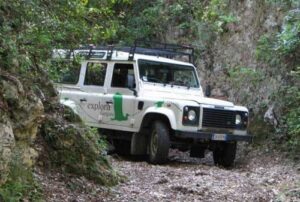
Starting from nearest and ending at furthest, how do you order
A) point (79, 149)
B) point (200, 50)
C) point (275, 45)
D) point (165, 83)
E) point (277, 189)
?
1. point (79, 149)
2. point (277, 189)
3. point (165, 83)
4. point (275, 45)
5. point (200, 50)

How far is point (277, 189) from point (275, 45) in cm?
439

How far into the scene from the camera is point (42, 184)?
534cm

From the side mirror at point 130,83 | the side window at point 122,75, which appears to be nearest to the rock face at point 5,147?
the side mirror at point 130,83

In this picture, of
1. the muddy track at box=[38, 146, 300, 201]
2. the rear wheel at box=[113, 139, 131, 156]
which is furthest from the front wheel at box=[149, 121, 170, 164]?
the rear wheel at box=[113, 139, 131, 156]

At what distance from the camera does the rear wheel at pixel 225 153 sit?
9414mm

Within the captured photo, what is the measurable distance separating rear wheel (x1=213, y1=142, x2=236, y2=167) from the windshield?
4.36 feet

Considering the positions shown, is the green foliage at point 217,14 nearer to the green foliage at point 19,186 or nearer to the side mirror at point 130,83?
the side mirror at point 130,83

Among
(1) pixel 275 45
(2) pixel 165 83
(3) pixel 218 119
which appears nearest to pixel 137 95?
(2) pixel 165 83

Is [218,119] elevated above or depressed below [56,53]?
below

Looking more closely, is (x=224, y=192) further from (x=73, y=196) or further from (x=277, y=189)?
(x=73, y=196)

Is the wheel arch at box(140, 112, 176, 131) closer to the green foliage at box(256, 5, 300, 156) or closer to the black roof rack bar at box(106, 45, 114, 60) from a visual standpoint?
the black roof rack bar at box(106, 45, 114, 60)

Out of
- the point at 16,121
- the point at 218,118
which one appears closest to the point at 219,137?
the point at 218,118

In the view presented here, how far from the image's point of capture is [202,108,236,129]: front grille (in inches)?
A: 354

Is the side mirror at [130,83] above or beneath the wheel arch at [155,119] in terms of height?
above
